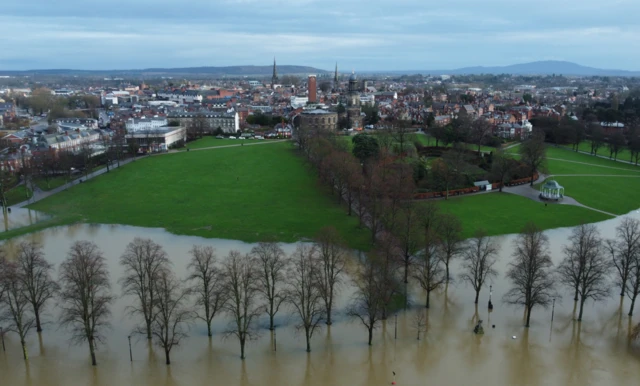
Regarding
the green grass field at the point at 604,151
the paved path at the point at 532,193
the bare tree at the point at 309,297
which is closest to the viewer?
the bare tree at the point at 309,297

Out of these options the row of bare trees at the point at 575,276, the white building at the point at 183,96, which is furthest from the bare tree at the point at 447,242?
the white building at the point at 183,96

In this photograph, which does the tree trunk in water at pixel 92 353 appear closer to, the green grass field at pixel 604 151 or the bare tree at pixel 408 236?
the bare tree at pixel 408 236

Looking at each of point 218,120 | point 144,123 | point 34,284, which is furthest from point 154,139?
point 34,284

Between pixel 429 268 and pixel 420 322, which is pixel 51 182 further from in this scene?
pixel 420 322

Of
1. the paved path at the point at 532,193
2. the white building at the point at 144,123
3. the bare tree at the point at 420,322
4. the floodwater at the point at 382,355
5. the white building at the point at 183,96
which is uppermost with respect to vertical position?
the white building at the point at 183,96

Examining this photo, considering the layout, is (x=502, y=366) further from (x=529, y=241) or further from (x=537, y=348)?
(x=529, y=241)

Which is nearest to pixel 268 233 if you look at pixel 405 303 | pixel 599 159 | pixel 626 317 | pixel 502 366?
pixel 405 303
